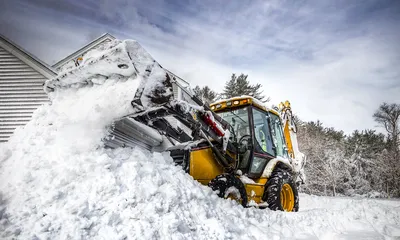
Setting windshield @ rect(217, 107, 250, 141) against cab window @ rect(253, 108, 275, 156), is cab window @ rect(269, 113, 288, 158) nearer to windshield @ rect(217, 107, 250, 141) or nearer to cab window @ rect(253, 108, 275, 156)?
cab window @ rect(253, 108, 275, 156)

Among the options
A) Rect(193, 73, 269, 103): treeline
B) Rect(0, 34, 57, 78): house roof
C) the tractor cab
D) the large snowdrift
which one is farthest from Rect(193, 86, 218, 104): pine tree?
the large snowdrift

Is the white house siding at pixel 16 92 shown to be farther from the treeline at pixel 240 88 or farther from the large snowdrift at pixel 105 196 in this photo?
the treeline at pixel 240 88

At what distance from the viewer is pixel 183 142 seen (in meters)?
4.61

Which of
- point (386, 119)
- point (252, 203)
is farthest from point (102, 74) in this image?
point (386, 119)

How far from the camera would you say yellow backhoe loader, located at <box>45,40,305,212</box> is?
3080 mm

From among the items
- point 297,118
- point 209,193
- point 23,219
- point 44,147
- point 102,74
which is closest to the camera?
point 23,219

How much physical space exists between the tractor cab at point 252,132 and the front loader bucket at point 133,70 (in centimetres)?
204

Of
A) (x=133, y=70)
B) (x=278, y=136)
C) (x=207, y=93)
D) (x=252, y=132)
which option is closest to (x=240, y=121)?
(x=252, y=132)

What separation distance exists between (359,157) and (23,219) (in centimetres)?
2152

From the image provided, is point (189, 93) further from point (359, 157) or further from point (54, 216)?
point (359, 157)

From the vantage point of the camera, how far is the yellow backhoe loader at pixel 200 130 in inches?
121

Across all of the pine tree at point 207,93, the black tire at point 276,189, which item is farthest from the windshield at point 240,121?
the pine tree at point 207,93

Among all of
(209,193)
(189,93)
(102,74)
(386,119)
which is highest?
(386,119)

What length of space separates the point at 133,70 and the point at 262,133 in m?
3.17
